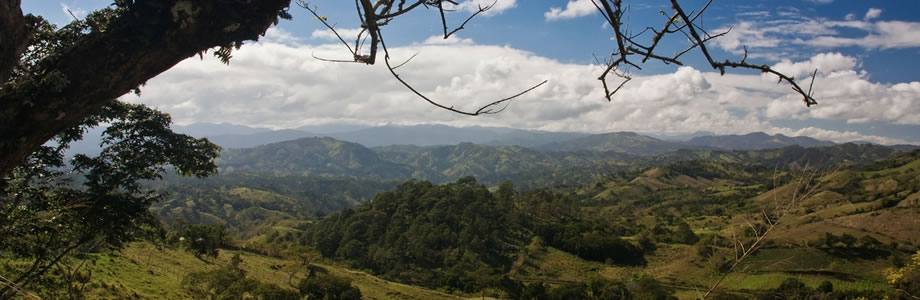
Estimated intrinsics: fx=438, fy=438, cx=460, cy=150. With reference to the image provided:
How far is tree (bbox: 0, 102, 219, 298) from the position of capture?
8461 mm

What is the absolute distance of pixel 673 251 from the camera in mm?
66375

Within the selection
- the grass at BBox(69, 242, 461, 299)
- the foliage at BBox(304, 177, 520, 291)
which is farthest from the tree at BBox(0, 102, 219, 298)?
the foliage at BBox(304, 177, 520, 291)

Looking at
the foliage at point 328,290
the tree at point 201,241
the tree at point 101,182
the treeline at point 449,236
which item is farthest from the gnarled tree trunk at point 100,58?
the treeline at point 449,236

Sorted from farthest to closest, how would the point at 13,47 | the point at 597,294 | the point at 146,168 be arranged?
the point at 597,294, the point at 146,168, the point at 13,47

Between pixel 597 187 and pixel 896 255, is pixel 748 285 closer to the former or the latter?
pixel 896 255

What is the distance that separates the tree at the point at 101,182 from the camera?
846cm

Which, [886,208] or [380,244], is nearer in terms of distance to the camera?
[380,244]

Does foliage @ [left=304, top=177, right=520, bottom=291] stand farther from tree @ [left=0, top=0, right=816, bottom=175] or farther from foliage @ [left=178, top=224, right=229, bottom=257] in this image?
tree @ [left=0, top=0, right=816, bottom=175]

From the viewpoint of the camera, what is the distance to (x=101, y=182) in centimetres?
1179

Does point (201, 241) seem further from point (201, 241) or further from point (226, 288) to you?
point (226, 288)

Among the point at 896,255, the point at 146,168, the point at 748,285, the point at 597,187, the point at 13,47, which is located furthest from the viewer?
the point at 597,187

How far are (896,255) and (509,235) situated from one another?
50.1 m

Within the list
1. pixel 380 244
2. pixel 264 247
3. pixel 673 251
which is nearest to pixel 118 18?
pixel 264 247

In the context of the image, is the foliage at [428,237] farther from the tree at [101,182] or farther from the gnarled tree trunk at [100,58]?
the gnarled tree trunk at [100,58]
